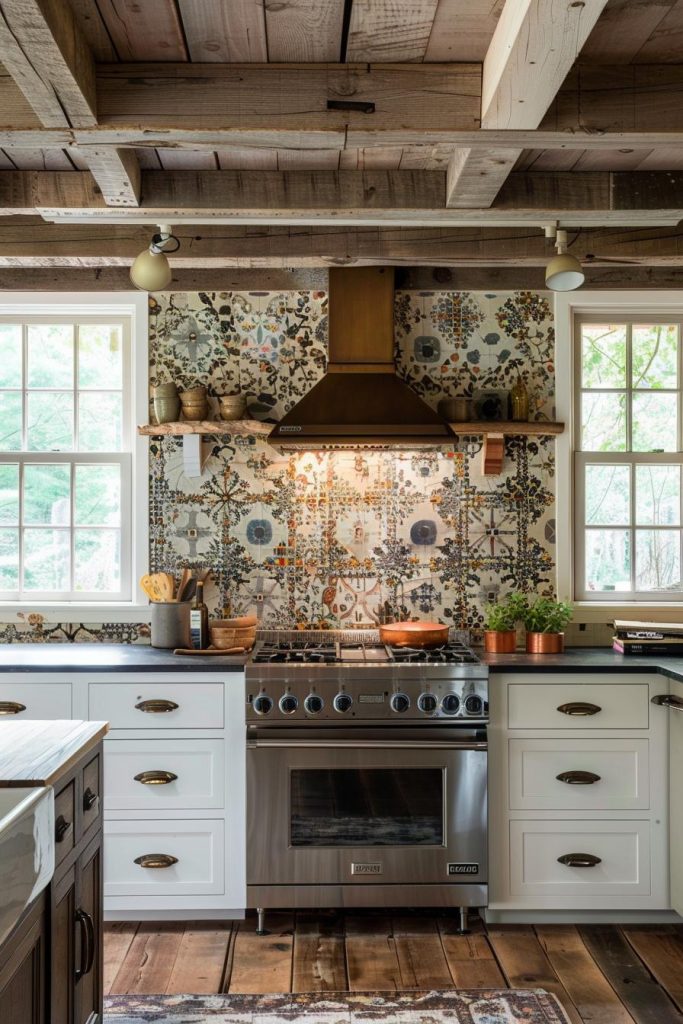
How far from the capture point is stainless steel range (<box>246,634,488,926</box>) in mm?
3340

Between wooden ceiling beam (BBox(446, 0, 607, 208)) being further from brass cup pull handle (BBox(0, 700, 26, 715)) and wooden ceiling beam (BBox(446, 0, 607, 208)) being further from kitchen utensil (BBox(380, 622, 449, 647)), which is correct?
brass cup pull handle (BBox(0, 700, 26, 715))

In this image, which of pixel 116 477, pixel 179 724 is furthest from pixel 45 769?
pixel 116 477

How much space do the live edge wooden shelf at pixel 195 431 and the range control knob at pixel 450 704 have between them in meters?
1.34

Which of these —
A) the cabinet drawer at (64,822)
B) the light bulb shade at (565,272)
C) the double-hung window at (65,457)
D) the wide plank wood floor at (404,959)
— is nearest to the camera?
the cabinet drawer at (64,822)

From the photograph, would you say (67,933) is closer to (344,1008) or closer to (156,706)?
(344,1008)

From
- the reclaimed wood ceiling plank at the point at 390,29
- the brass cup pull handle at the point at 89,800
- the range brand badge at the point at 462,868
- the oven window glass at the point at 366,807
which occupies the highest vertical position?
the reclaimed wood ceiling plank at the point at 390,29

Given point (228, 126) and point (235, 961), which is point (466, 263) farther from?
point (235, 961)

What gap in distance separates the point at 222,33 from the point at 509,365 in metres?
2.18

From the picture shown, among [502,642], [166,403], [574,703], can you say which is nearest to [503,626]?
[502,642]

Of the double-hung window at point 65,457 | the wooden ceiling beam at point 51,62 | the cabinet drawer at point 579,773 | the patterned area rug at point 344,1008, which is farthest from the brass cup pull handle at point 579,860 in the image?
the wooden ceiling beam at point 51,62

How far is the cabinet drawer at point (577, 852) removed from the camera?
133 inches

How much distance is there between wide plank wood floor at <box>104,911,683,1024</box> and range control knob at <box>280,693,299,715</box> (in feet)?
2.68

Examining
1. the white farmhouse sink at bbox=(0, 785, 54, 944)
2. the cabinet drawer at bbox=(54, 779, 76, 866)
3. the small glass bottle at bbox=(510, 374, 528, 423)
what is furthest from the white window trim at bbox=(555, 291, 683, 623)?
the white farmhouse sink at bbox=(0, 785, 54, 944)

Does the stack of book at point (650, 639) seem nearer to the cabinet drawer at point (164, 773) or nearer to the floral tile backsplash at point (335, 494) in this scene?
the floral tile backsplash at point (335, 494)
